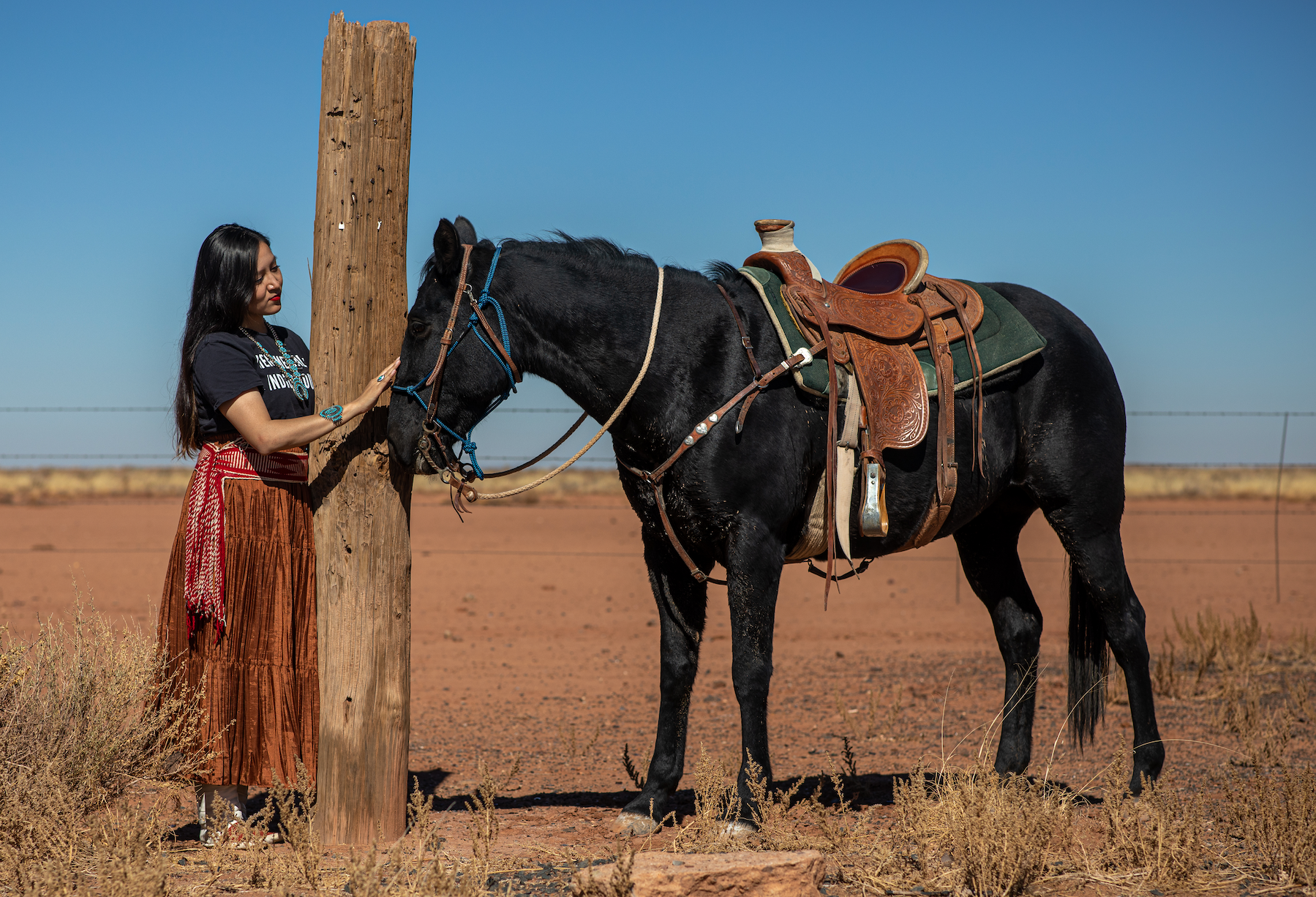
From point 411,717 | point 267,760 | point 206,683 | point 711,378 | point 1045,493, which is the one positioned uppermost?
point 711,378

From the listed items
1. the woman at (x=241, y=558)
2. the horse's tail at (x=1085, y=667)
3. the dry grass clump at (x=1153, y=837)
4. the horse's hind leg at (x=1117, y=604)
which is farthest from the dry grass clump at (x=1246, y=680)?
the woman at (x=241, y=558)

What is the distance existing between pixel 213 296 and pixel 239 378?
0.37 meters

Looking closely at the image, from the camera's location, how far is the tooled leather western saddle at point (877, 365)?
374 centimetres

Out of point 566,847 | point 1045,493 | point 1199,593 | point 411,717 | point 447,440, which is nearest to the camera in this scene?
point 447,440

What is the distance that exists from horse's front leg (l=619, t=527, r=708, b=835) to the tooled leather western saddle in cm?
59

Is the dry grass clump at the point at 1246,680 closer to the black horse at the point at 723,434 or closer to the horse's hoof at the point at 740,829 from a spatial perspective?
the black horse at the point at 723,434

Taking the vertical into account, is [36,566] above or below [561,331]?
below

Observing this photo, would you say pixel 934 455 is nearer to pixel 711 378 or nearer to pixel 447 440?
pixel 711 378

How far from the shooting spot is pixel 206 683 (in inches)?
145

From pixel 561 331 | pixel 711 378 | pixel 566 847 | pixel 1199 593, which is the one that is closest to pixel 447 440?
pixel 561 331

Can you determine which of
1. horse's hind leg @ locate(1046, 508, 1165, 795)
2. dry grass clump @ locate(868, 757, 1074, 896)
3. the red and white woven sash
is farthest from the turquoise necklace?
horse's hind leg @ locate(1046, 508, 1165, 795)

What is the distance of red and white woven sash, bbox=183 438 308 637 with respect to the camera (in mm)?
3637

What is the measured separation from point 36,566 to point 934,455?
1387 cm

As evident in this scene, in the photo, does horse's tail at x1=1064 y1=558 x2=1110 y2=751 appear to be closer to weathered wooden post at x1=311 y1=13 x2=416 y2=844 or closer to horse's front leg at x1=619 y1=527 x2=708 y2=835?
horse's front leg at x1=619 y1=527 x2=708 y2=835
